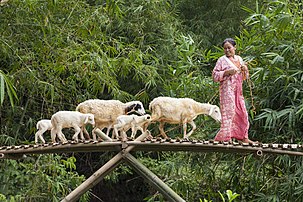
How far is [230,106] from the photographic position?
3.60 metres

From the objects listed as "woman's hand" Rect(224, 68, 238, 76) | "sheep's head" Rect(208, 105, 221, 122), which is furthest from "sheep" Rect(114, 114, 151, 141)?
"woman's hand" Rect(224, 68, 238, 76)

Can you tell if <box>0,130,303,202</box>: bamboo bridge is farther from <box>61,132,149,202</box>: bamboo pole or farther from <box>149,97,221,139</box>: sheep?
<box>149,97,221,139</box>: sheep

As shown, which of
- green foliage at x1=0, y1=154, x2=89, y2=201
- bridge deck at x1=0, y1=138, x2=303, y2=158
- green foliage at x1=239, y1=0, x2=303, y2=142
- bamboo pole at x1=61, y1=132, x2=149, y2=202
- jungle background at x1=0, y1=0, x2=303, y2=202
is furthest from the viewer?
green foliage at x1=0, y1=154, x2=89, y2=201

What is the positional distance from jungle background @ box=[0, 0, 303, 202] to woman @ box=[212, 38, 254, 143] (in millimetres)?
840

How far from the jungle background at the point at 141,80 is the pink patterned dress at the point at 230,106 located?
0.84m

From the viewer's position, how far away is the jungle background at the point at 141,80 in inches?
182

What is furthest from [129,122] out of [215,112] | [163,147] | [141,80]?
[141,80]

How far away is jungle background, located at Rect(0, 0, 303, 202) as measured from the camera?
4.62 metres

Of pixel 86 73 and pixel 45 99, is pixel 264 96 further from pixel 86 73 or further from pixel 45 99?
pixel 45 99

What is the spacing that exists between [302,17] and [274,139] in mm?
873

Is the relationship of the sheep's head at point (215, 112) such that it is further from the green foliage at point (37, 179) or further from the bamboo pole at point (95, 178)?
the green foliage at point (37, 179)

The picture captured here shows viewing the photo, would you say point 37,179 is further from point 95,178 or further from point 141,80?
point 95,178

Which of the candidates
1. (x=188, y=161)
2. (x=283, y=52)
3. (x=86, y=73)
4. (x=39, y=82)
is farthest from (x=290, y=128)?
(x=39, y=82)

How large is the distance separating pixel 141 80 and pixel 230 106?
2253mm
